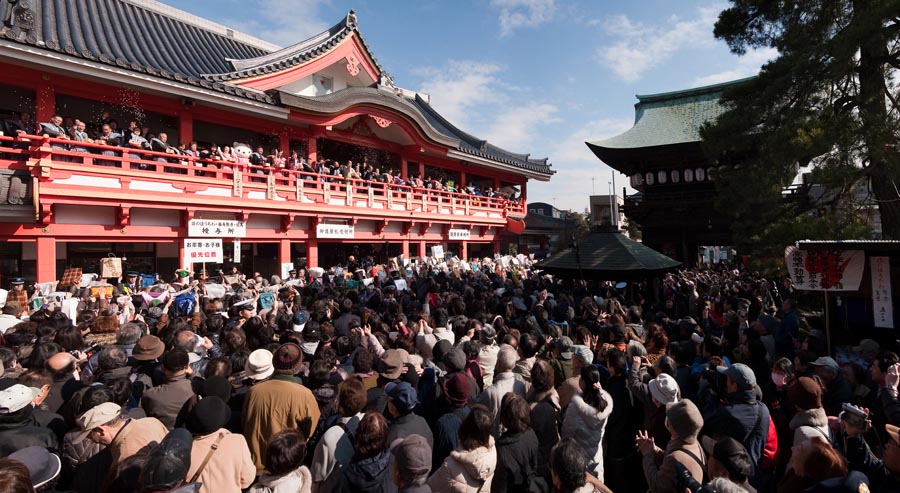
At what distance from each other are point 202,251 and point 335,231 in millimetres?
4558

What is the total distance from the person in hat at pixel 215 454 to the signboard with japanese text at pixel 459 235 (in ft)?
53.1

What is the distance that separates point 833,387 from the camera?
3846 millimetres

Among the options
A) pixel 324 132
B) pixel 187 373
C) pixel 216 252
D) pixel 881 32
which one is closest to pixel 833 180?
pixel 881 32

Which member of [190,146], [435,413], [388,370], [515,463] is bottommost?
[515,463]

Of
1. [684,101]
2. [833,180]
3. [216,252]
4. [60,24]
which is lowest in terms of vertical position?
[216,252]

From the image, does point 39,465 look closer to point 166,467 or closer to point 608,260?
point 166,467

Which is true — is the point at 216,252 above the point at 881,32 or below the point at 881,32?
below

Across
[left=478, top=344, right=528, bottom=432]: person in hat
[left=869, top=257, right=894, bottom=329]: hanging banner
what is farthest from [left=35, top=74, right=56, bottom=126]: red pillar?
[left=869, top=257, right=894, bottom=329]: hanging banner

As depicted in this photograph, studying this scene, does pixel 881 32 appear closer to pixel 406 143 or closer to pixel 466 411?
pixel 466 411

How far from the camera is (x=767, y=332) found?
20.1ft

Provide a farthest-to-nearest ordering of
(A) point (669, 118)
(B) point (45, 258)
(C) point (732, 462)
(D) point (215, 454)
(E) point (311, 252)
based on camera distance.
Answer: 1. (A) point (669, 118)
2. (E) point (311, 252)
3. (B) point (45, 258)
4. (D) point (215, 454)
5. (C) point (732, 462)

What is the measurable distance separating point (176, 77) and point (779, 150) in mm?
12771

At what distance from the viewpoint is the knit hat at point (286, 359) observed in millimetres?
3586

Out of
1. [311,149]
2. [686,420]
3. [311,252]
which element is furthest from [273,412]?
[311,149]
